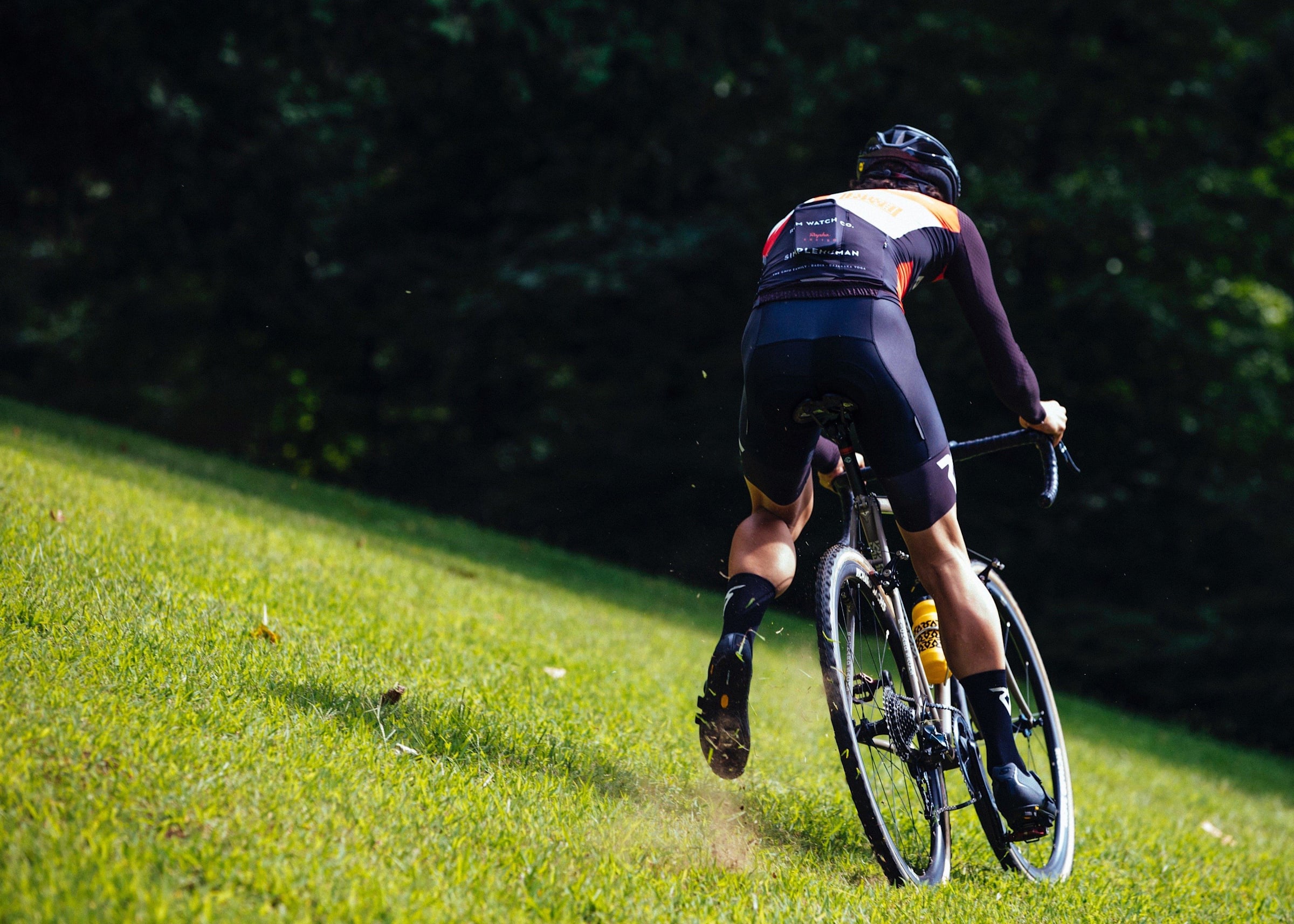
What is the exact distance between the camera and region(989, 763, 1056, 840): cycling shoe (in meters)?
3.20

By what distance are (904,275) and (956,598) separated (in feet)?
3.02

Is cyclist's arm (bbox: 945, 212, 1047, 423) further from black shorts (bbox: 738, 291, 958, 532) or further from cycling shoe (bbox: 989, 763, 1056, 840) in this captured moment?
cycling shoe (bbox: 989, 763, 1056, 840)

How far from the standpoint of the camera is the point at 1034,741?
4180 mm

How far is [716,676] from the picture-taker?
9.95 ft

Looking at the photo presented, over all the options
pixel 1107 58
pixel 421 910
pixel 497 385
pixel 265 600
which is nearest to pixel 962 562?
pixel 421 910

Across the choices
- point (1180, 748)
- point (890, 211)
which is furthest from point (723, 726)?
point (1180, 748)

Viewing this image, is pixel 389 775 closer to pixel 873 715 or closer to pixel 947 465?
pixel 873 715

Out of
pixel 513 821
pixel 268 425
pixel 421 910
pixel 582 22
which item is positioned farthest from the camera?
pixel 268 425

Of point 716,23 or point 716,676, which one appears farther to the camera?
point 716,23

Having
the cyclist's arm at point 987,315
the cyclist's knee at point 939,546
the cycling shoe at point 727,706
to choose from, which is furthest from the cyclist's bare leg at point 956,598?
the cycling shoe at point 727,706

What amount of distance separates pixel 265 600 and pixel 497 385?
12797 millimetres

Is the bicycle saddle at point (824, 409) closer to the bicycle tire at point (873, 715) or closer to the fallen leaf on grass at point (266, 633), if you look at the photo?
the bicycle tire at point (873, 715)

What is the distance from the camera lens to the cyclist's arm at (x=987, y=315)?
3.28 metres

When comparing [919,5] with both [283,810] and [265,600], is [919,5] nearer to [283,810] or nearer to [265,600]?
[265,600]
